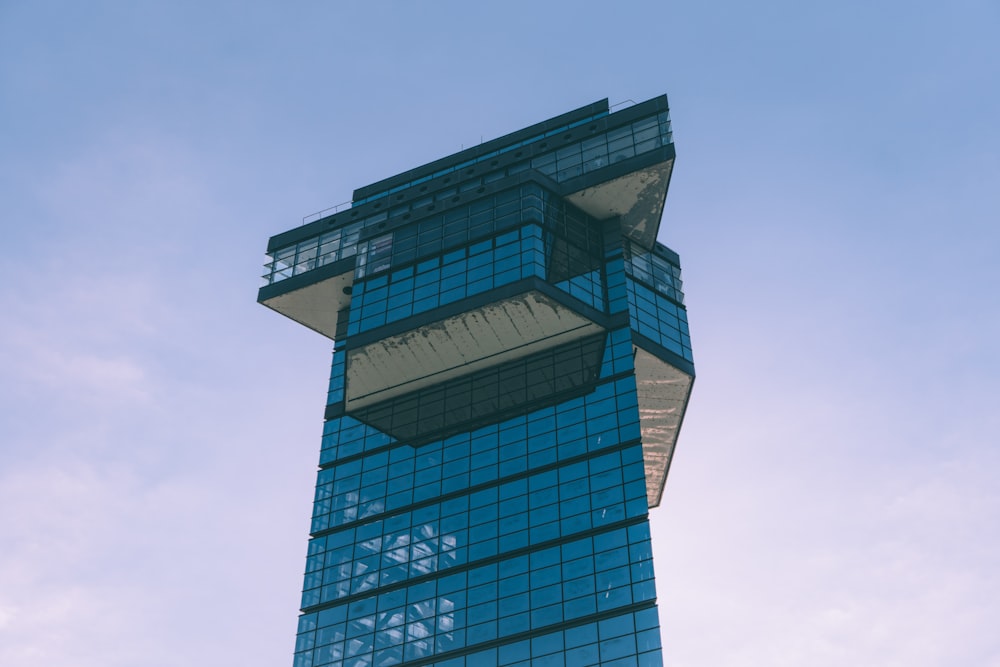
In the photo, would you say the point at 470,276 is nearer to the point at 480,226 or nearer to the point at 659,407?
the point at 480,226

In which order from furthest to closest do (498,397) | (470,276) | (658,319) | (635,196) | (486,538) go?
(658,319), (635,196), (498,397), (470,276), (486,538)

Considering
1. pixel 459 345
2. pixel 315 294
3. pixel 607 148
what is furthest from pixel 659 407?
pixel 315 294

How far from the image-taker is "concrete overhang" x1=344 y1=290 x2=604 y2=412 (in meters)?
83.9

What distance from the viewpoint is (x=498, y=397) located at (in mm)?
86562

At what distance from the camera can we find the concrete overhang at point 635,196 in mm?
86062

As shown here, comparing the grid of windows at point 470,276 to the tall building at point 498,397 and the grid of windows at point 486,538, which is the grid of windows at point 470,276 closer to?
the tall building at point 498,397

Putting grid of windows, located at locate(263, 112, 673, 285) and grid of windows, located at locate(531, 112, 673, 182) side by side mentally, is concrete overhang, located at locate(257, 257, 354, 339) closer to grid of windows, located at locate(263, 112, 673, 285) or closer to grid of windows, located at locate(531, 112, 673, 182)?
grid of windows, located at locate(263, 112, 673, 285)

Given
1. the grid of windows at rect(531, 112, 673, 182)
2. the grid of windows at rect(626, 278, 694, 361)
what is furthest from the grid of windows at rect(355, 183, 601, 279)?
the grid of windows at rect(626, 278, 694, 361)

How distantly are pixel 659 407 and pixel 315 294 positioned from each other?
Answer: 28.0 meters

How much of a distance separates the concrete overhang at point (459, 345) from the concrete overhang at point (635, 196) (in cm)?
987

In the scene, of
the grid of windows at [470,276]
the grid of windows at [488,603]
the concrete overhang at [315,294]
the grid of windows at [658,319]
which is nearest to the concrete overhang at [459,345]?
the grid of windows at [470,276]

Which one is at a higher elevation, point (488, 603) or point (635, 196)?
point (635, 196)

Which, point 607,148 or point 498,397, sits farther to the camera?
point 607,148

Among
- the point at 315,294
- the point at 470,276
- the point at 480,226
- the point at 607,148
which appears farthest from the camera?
the point at 315,294
